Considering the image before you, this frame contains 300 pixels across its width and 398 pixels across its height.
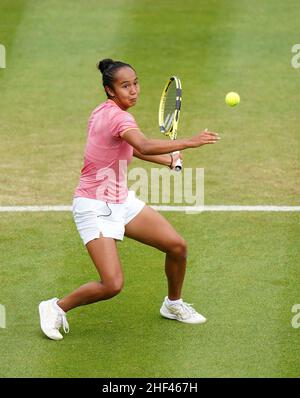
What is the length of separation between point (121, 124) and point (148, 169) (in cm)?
471

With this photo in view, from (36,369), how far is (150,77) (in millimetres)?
8721

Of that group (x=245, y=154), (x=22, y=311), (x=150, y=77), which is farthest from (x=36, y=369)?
(x=150, y=77)

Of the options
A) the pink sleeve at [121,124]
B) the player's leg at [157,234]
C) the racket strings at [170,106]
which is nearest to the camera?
the pink sleeve at [121,124]

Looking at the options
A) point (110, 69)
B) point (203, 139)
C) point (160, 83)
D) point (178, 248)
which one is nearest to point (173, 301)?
point (178, 248)

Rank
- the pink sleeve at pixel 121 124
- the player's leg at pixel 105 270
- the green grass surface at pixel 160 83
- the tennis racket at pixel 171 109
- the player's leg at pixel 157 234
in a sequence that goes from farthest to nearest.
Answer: the green grass surface at pixel 160 83, the tennis racket at pixel 171 109, the player's leg at pixel 157 234, the player's leg at pixel 105 270, the pink sleeve at pixel 121 124

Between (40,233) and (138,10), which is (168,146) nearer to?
(40,233)

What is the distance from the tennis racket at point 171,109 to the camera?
1084cm

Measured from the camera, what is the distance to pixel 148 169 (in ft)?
49.1

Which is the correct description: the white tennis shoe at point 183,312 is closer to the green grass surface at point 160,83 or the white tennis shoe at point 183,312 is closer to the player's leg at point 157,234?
the player's leg at point 157,234

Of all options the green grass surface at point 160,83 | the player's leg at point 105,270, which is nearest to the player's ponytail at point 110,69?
the player's leg at point 105,270

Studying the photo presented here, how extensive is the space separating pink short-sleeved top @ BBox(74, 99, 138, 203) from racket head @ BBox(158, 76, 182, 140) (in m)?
0.56

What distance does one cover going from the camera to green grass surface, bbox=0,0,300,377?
1041 centimetres

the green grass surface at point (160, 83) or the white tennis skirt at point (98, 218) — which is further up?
the green grass surface at point (160, 83)
